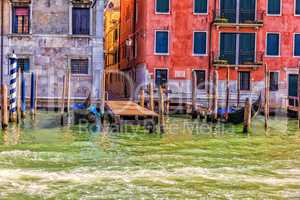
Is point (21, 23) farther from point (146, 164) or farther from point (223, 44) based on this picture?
point (146, 164)

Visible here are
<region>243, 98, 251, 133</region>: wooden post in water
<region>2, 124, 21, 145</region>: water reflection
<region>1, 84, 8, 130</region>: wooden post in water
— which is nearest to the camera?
<region>2, 124, 21, 145</region>: water reflection

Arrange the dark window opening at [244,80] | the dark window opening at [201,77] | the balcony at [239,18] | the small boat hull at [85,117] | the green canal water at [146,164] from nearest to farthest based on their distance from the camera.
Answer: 1. the green canal water at [146,164]
2. the small boat hull at [85,117]
3. the balcony at [239,18]
4. the dark window opening at [201,77]
5. the dark window opening at [244,80]

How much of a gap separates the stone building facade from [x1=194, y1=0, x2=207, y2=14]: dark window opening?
4.28 m

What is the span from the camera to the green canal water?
23.1ft

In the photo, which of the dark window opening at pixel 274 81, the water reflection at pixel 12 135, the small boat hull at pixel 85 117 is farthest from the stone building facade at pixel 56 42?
the dark window opening at pixel 274 81

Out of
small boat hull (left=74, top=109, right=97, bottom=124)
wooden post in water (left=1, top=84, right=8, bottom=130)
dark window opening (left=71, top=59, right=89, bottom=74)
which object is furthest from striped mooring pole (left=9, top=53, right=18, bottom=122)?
dark window opening (left=71, top=59, right=89, bottom=74)

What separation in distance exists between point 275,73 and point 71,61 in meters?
8.56

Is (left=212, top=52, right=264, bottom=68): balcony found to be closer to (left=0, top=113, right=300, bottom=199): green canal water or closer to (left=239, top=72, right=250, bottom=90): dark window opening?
(left=239, top=72, right=250, bottom=90): dark window opening

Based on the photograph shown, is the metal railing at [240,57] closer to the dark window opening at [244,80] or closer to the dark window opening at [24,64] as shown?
the dark window opening at [244,80]

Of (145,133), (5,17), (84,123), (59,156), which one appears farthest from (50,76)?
(59,156)

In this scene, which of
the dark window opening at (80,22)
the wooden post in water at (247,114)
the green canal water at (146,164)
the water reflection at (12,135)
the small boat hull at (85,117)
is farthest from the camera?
the dark window opening at (80,22)

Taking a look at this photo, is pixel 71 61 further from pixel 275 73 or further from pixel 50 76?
pixel 275 73

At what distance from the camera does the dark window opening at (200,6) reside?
77.9 ft

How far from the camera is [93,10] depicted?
21.7 metres
